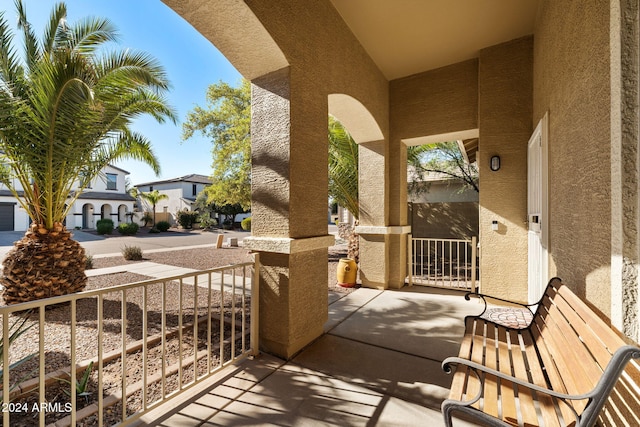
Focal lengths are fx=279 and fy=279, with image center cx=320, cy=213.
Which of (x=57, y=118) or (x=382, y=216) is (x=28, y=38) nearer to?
(x=57, y=118)

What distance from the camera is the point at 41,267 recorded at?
446 cm

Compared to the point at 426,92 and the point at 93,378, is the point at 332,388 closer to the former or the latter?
the point at 93,378

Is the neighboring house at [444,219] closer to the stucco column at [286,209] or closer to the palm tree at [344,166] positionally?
the palm tree at [344,166]

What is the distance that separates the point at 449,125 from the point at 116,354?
594cm

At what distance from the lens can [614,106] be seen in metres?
1.33

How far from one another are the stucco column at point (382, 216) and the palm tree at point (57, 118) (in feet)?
13.3

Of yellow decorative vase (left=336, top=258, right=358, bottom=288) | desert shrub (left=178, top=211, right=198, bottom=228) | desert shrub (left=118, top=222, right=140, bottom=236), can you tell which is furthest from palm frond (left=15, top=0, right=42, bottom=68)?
desert shrub (left=178, top=211, right=198, bottom=228)

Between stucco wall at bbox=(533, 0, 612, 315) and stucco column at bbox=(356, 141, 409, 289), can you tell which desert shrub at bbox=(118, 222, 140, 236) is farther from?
stucco wall at bbox=(533, 0, 612, 315)

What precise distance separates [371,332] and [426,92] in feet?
14.6

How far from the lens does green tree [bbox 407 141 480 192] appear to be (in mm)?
10297

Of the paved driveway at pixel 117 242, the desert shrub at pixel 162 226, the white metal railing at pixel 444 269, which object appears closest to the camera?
the white metal railing at pixel 444 269

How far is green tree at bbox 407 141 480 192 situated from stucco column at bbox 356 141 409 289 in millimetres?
4796

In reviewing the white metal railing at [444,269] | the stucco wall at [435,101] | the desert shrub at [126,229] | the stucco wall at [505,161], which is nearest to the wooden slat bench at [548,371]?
the stucco wall at [505,161]

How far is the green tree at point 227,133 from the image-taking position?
10117 mm
